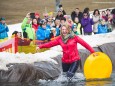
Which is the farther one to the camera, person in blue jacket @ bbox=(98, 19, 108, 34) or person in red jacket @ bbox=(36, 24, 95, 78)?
person in blue jacket @ bbox=(98, 19, 108, 34)

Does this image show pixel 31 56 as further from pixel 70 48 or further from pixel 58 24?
pixel 58 24

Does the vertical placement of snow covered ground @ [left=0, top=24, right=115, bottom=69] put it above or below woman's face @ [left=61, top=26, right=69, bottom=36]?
below

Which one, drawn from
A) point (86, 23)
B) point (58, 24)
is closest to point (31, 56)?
point (58, 24)

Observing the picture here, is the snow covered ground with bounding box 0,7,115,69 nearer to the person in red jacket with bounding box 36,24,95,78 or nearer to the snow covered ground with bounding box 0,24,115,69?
the snow covered ground with bounding box 0,24,115,69

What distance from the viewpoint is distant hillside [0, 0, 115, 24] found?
97.8ft

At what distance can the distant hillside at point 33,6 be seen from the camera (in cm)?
2981

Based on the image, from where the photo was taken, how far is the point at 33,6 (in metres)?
31.1

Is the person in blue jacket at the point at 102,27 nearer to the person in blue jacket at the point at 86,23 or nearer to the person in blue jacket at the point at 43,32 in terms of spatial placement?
the person in blue jacket at the point at 86,23

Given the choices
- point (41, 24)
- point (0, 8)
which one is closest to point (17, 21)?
point (0, 8)

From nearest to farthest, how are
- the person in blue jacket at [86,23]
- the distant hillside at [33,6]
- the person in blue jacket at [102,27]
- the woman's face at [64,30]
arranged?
the woman's face at [64,30]
the person in blue jacket at [86,23]
the person in blue jacket at [102,27]
the distant hillside at [33,6]

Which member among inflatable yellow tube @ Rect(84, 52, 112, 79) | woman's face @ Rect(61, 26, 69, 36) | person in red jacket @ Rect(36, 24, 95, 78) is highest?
woman's face @ Rect(61, 26, 69, 36)

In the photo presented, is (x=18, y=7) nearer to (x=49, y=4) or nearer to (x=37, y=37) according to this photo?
(x=49, y=4)

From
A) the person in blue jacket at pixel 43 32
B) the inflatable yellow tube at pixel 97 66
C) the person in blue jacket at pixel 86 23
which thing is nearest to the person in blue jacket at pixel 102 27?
the person in blue jacket at pixel 86 23

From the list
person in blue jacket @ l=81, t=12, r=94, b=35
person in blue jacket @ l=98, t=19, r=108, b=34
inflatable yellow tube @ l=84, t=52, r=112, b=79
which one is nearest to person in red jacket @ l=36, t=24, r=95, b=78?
inflatable yellow tube @ l=84, t=52, r=112, b=79
